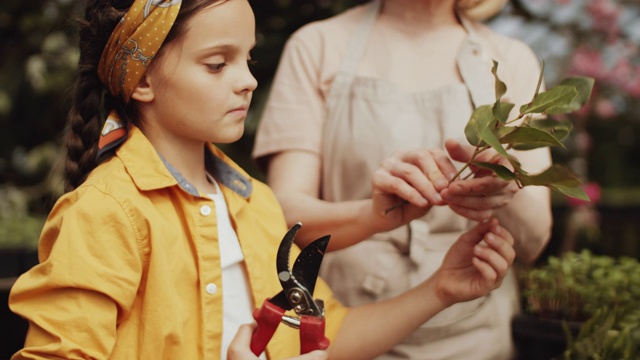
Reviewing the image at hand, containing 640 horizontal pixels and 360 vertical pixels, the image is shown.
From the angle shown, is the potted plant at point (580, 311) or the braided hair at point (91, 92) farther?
the potted plant at point (580, 311)

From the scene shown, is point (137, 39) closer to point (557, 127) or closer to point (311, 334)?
point (311, 334)

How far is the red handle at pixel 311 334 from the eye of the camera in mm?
1223

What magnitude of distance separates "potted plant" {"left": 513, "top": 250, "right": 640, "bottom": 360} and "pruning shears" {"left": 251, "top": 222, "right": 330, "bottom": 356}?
2.44ft

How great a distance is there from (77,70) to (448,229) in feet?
3.06

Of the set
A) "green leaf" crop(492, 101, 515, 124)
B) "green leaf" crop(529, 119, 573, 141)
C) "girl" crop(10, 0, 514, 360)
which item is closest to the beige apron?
"girl" crop(10, 0, 514, 360)

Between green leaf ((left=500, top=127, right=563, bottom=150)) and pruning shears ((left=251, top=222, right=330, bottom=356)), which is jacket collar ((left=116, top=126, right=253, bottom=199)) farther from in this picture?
green leaf ((left=500, top=127, right=563, bottom=150))

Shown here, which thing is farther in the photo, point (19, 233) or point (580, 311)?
point (19, 233)

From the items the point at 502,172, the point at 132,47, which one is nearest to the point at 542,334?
the point at 502,172

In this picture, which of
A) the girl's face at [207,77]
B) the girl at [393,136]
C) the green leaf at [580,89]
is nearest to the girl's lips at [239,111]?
the girl's face at [207,77]

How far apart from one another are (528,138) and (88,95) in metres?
0.87

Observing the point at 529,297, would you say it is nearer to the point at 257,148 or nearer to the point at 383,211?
the point at 383,211

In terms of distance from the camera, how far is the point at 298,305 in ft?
4.03

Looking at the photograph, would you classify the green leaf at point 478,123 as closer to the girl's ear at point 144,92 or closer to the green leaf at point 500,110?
the green leaf at point 500,110

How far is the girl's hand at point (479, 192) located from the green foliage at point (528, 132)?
59 millimetres
